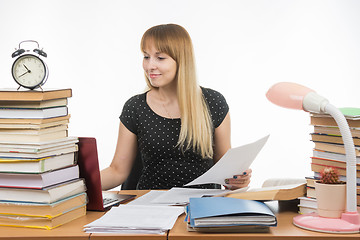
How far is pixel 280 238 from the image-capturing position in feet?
4.05

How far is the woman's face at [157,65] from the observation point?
220 cm

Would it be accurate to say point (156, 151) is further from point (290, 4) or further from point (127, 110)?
point (290, 4)

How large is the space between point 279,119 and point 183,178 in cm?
241

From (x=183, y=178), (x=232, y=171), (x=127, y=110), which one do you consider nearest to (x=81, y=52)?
(x=127, y=110)

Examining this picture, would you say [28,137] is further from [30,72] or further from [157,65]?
[157,65]

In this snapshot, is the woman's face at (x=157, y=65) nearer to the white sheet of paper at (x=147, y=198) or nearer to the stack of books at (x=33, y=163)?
the white sheet of paper at (x=147, y=198)

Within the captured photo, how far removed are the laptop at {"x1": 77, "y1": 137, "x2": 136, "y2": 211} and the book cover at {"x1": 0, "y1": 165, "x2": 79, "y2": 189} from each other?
92 millimetres

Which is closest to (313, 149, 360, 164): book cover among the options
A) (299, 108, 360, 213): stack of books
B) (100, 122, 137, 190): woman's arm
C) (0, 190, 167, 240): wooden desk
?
(299, 108, 360, 213): stack of books

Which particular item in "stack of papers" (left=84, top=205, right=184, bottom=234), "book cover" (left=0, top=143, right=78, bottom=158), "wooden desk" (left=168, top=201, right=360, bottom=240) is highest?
"book cover" (left=0, top=143, right=78, bottom=158)

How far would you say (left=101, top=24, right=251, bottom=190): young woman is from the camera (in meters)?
2.22

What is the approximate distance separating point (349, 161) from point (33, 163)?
851 mm

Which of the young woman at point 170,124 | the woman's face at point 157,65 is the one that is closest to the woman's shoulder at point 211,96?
the young woman at point 170,124

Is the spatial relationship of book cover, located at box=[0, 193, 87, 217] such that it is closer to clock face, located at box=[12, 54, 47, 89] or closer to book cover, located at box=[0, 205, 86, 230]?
book cover, located at box=[0, 205, 86, 230]

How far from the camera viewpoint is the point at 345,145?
1.26m
